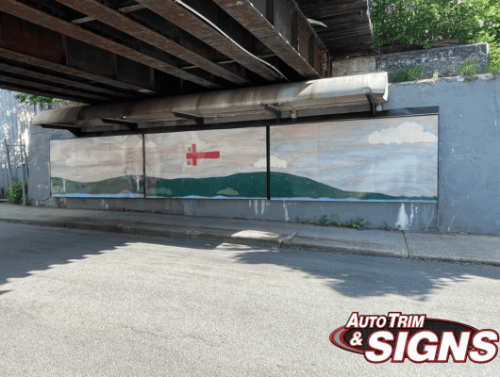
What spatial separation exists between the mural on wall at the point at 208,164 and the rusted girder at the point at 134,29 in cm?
315

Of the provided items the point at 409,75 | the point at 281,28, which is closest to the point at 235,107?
the point at 281,28

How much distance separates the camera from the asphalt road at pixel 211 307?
3.13 m

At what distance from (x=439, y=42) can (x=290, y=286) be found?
13.3 meters

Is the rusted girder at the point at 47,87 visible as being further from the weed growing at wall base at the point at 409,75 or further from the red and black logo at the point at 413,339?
the weed growing at wall base at the point at 409,75

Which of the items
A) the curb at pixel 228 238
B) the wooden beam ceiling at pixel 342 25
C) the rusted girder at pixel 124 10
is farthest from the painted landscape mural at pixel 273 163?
the rusted girder at pixel 124 10

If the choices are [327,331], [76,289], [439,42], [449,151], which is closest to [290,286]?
[327,331]

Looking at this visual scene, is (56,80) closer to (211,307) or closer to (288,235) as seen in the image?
(288,235)

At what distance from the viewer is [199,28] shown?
575 cm

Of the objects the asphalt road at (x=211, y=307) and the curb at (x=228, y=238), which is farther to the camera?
the curb at (x=228, y=238)

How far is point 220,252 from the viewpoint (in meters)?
7.53

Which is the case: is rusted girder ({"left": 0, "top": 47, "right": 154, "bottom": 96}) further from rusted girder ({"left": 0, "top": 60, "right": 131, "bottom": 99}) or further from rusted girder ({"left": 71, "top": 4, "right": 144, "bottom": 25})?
rusted girder ({"left": 71, "top": 4, "right": 144, "bottom": 25})

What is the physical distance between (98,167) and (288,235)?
26.8 ft

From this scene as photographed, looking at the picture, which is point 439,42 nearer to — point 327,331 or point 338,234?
point 338,234

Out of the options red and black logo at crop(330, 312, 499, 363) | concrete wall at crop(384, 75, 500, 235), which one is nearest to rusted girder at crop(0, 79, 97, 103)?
red and black logo at crop(330, 312, 499, 363)
